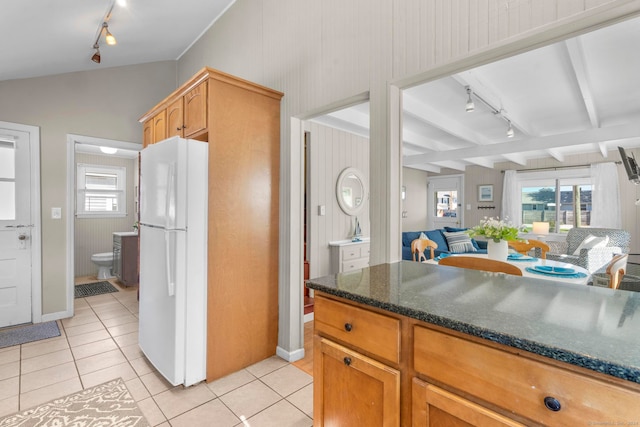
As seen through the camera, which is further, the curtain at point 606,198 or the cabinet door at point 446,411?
the curtain at point 606,198

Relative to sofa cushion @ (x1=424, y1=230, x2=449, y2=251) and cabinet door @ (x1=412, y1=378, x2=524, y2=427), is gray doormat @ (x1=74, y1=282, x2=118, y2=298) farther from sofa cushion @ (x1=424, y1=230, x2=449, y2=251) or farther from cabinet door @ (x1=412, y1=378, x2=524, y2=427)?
sofa cushion @ (x1=424, y1=230, x2=449, y2=251)

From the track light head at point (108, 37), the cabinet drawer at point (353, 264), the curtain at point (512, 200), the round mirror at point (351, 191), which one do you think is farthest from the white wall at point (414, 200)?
the track light head at point (108, 37)

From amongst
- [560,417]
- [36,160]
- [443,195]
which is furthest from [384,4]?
[443,195]

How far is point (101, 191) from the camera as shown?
17.6 feet

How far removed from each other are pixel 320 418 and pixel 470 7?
197 cm

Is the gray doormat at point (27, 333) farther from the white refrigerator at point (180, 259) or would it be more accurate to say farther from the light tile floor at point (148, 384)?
the white refrigerator at point (180, 259)

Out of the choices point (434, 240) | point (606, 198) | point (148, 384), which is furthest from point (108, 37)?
point (606, 198)

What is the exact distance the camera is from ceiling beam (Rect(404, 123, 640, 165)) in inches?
142

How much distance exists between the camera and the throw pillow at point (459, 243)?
543 cm

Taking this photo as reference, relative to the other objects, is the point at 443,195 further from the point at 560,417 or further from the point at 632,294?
the point at 560,417

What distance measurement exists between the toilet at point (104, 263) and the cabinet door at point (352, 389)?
16.6ft

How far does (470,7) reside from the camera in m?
1.44

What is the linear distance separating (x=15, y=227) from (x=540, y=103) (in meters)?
5.77

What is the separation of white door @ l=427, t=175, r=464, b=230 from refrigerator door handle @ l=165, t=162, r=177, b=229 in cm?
711
